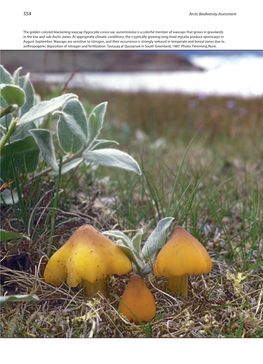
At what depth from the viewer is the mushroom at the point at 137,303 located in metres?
1.06

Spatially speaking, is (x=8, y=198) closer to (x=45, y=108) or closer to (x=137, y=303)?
(x=45, y=108)

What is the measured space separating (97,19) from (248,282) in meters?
1.27

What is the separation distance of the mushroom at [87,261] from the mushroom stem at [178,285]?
0.19m

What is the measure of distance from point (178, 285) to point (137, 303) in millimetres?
205

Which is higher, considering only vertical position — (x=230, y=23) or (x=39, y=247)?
(x=230, y=23)

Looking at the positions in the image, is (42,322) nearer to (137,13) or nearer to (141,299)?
(141,299)

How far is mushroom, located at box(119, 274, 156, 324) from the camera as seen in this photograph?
1.06 meters

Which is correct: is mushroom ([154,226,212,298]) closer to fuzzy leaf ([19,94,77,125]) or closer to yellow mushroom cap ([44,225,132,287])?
yellow mushroom cap ([44,225,132,287])

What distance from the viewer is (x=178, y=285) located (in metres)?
1.20

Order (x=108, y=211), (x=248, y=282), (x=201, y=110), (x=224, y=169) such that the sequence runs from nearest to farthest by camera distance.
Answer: (x=248, y=282) < (x=108, y=211) < (x=224, y=169) < (x=201, y=110)

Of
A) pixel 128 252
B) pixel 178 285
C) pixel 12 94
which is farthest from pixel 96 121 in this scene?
pixel 178 285

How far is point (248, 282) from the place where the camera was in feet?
4.33

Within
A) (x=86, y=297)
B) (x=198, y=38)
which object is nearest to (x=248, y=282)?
(x=86, y=297)

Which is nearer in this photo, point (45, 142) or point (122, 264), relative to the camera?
point (122, 264)
